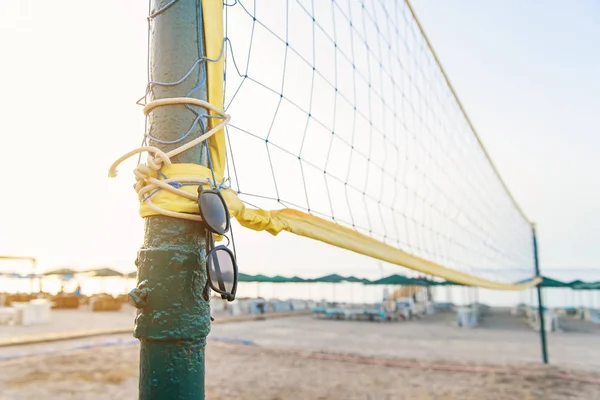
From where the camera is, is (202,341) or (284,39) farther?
(284,39)

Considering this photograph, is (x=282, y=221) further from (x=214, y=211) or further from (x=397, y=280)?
(x=397, y=280)

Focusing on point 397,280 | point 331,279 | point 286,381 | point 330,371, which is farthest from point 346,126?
point 331,279

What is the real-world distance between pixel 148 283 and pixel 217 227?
15cm

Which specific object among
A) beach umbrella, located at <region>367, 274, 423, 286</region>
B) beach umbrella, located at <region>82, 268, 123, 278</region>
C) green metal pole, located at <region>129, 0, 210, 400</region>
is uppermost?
green metal pole, located at <region>129, 0, 210, 400</region>

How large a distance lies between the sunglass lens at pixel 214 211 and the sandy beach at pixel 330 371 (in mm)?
3283

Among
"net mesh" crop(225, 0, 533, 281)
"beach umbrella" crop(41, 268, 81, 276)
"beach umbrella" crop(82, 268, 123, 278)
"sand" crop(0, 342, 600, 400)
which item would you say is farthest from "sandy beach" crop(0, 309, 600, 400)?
"beach umbrella" crop(41, 268, 81, 276)

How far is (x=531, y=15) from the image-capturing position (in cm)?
468

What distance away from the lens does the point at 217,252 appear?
0.74 m

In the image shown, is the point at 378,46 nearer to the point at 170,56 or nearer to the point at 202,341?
the point at 170,56

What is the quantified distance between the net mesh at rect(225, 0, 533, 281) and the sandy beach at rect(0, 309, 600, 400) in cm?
128

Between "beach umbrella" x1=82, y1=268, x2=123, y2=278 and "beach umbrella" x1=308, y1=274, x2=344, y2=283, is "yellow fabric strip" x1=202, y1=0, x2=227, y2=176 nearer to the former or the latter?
"beach umbrella" x1=308, y1=274, x2=344, y2=283

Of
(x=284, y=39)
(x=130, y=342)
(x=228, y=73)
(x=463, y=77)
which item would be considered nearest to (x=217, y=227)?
(x=228, y=73)

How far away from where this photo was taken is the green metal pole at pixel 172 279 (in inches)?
27.3

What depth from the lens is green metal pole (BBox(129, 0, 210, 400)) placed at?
694mm
